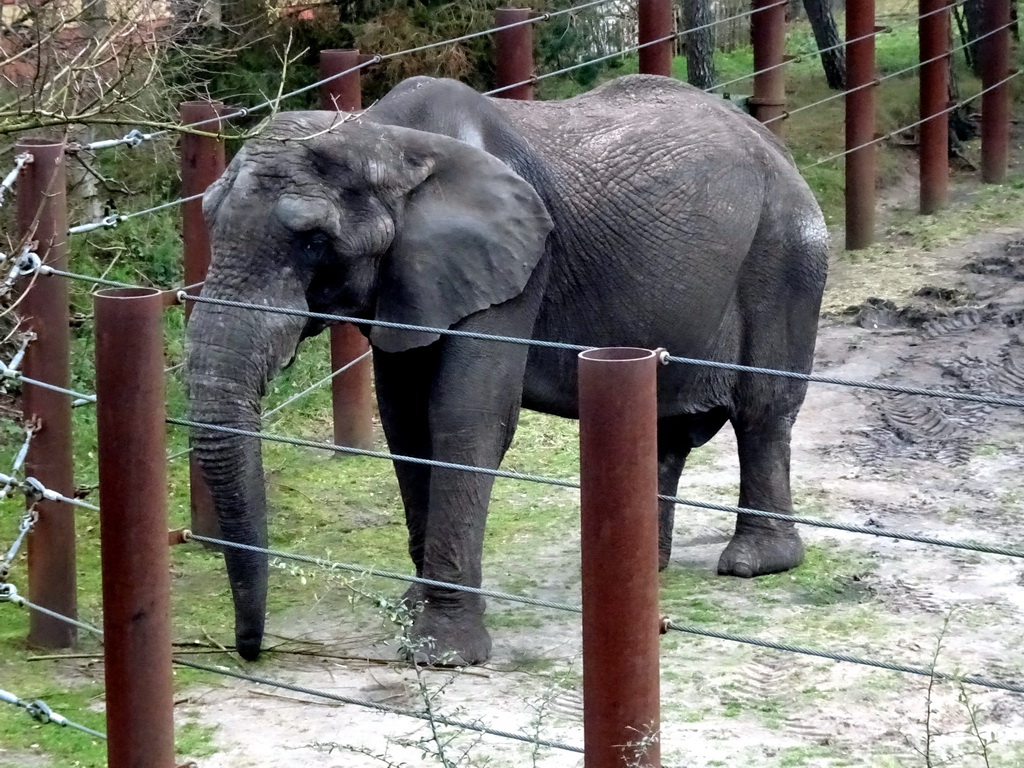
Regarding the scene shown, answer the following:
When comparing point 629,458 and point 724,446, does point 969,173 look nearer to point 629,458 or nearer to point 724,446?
point 724,446

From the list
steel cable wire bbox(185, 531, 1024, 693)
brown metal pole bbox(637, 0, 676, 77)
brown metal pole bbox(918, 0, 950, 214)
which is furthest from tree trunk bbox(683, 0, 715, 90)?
steel cable wire bbox(185, 531, 1024, 693)

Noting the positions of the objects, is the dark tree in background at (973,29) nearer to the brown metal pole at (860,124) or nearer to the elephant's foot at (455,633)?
the brown metal pole at (860,124)

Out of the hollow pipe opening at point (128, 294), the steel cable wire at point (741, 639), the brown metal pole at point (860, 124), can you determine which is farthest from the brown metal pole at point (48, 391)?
the brown metal pole at point (860, 124)

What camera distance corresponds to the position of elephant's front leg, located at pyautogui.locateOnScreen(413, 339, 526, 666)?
5098 mm

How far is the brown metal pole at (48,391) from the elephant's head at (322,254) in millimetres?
497

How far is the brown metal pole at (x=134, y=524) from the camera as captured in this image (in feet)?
10.6

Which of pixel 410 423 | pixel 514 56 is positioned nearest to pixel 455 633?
pixel 410 423

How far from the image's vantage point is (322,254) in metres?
4.90

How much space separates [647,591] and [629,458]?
0.25 m

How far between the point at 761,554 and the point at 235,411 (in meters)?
2.29

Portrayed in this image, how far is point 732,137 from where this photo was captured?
5895 mm

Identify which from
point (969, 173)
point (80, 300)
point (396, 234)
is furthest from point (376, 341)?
point (969, 173)

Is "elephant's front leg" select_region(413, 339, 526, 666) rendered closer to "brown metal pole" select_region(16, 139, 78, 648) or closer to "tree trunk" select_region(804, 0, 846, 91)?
"brown metal pole" select_region(16, 139, 78, 648)

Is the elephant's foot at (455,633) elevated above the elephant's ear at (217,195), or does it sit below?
below
